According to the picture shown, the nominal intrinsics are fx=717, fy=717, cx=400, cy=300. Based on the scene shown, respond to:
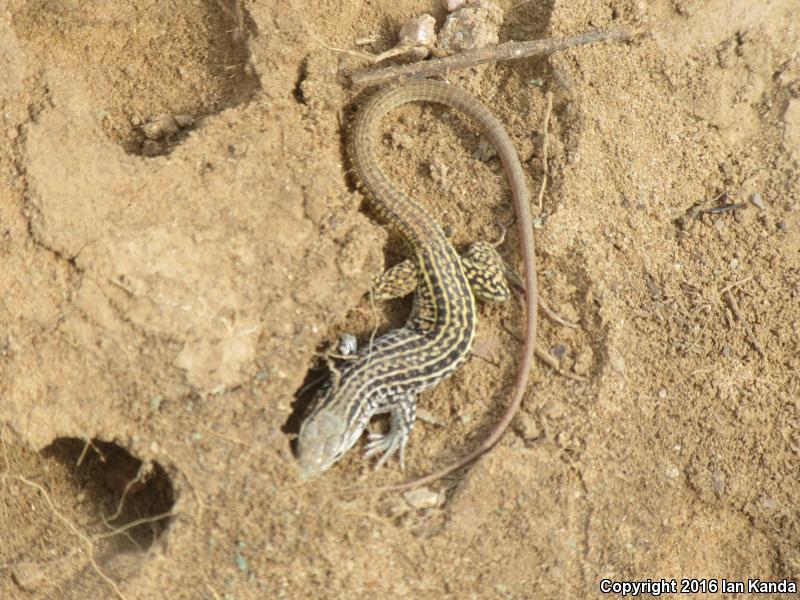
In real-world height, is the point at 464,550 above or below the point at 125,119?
below

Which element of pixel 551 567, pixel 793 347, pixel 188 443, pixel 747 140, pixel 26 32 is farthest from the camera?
pixel 747 140

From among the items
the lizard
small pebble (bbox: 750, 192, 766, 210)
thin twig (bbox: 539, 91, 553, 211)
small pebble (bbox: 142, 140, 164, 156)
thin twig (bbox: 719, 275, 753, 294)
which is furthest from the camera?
small pebble (bbox: 750, 192, 766, 210)

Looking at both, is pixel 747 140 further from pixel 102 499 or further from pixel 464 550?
pixel 102 499

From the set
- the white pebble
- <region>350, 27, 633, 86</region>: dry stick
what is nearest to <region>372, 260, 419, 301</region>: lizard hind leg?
<region>350, 27, 633, 86</region>: dry stick

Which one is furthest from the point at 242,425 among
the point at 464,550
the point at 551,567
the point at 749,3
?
the point at 749,3

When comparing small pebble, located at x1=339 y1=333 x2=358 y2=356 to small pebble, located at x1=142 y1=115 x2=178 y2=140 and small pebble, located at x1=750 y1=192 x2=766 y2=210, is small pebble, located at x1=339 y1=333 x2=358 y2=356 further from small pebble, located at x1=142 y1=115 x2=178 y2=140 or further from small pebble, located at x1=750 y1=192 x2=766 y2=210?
small pebble, located at x1=750 y1=192 x2=766 y2=210

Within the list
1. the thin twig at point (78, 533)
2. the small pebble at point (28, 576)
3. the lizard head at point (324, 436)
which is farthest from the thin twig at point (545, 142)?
the small pebble at point (28, 576)

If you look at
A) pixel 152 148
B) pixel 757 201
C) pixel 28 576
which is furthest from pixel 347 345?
pixel 757 201
